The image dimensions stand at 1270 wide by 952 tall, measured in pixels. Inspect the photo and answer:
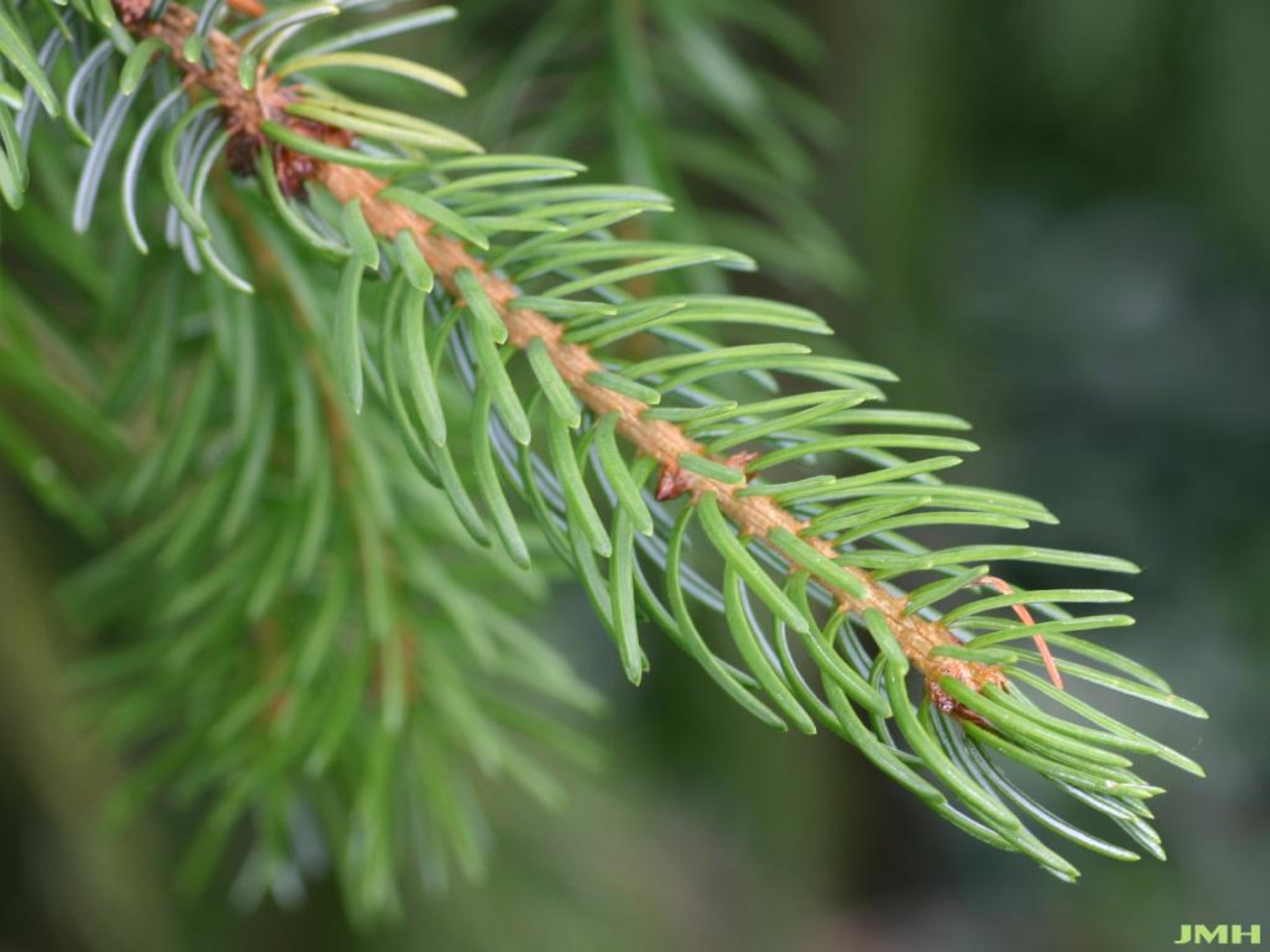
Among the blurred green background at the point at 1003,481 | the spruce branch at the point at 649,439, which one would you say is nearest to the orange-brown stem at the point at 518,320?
the spruce branch at the point at 649,439

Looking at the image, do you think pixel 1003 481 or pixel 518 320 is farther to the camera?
pixel 1003 481

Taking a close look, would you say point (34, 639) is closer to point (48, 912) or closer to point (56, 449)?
point (56, 449)

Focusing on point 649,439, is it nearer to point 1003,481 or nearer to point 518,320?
point 518,320

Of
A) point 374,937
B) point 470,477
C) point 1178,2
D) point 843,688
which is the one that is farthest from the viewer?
point 1178,2

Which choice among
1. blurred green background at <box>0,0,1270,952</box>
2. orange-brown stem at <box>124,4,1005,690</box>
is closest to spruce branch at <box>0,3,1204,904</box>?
orange-brown stem at <box>124,4,1005,690</box>

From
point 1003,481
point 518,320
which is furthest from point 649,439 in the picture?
point 1003,481

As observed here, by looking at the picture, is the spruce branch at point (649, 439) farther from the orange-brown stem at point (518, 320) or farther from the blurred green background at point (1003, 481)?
the blurred green background at point (1003, 481)

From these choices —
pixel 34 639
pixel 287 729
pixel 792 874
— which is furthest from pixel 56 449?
pixel 792 874
